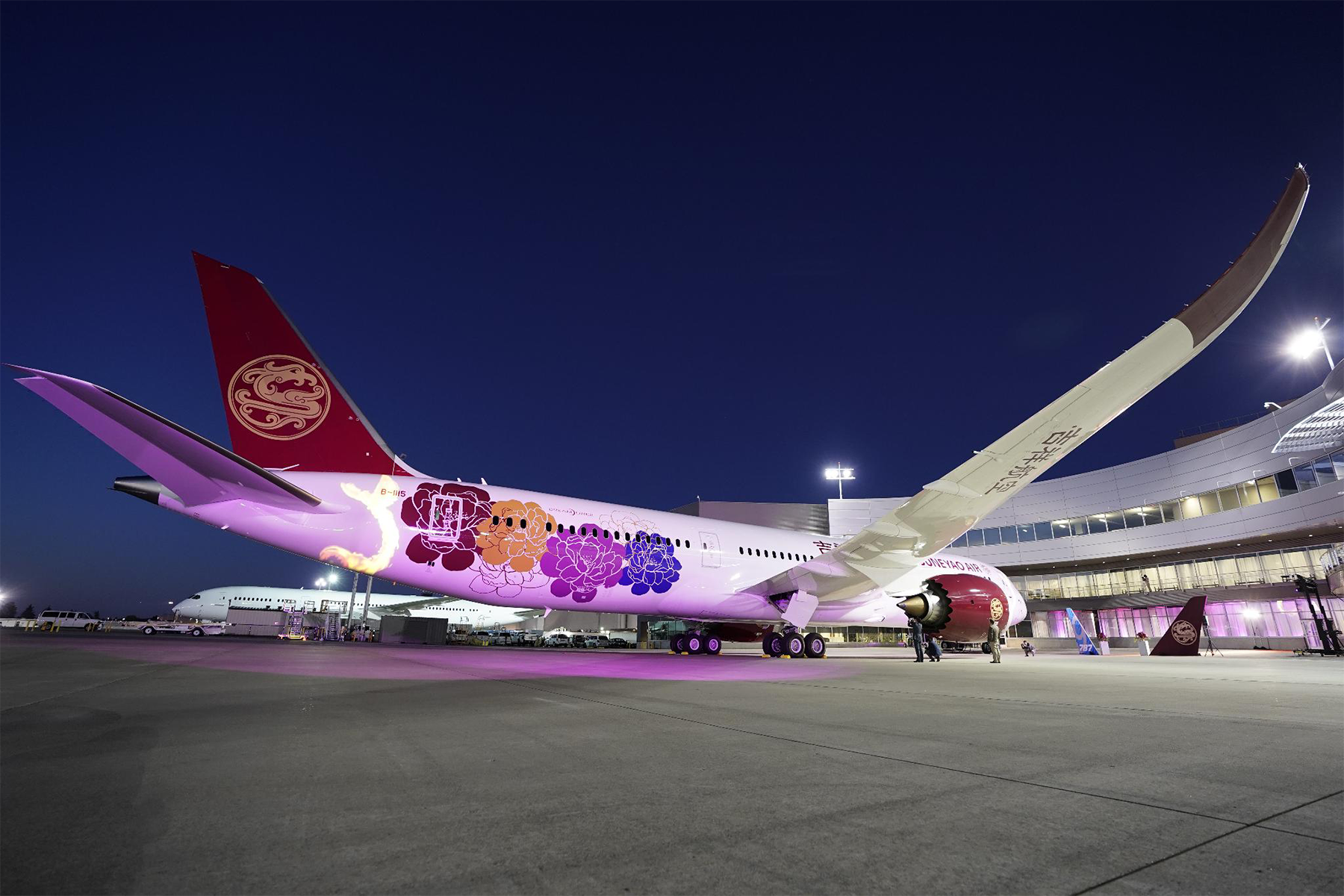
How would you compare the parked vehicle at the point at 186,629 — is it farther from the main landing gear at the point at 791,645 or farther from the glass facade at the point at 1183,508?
the glass facade at the point at 1183,508

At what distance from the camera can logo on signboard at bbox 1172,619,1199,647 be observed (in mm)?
21531

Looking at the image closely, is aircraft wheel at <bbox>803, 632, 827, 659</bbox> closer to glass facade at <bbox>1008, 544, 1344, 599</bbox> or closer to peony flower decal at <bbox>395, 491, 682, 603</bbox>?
peony flower decal at <bbox>395, 491, 682, 603</bbox>

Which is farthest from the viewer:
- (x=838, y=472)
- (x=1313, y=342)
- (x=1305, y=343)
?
(x=838, y=472)

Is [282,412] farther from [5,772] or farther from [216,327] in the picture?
[5,772]

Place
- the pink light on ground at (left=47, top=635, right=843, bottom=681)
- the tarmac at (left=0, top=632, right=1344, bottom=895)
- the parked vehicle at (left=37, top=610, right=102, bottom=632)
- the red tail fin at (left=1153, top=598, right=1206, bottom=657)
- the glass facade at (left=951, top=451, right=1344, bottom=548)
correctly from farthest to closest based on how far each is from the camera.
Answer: the parked vehicle at (left=37, top=610, right=102, bottom=632)
the glass facade at (left=951, top=451, right=1344, bottom=548)
the red tail fin at (left=1153, top=598, right=1206, bottom=657)
the pink light on ground at (left=47, top=635, right=843, bottom=681)
the tarmac at (left=0, top=632, right=1344, bottom=895)

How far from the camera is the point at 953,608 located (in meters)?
16.6

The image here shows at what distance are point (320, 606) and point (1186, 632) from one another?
65173 mm

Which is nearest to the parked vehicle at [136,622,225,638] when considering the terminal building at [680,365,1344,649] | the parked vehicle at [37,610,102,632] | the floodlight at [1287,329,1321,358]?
the parked vehicle at [37,610,102,632]

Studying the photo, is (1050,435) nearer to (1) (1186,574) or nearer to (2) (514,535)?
(2) (514,535)

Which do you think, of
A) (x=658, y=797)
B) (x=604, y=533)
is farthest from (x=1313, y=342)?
(x=658, y=797)

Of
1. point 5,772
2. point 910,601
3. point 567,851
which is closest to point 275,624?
point 910,601

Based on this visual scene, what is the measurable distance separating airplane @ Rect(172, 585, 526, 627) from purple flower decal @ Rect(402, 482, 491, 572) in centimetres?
3314

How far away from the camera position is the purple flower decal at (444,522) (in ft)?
36.2

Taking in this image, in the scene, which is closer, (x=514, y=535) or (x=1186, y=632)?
(x=514, y=535)
